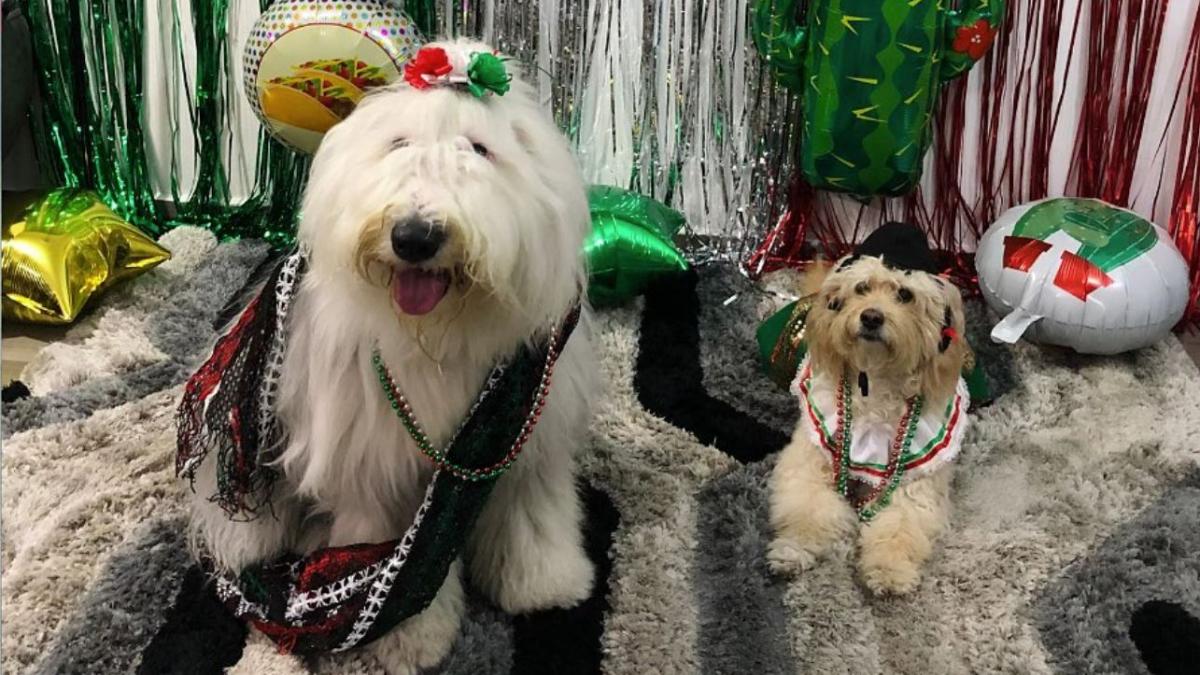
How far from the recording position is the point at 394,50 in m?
1.99

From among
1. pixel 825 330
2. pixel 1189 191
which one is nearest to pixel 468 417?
pixel 825 330

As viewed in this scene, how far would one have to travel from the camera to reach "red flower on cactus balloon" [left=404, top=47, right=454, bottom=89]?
42.8 inches

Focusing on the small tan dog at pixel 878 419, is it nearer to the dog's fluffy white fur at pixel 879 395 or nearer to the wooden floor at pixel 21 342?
the dog's fluffy white fur at pixel 879 395

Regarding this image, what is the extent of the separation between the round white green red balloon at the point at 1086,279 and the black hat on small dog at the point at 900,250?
0.53 metres

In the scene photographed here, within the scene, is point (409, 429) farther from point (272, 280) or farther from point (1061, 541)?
point (1061, 541)

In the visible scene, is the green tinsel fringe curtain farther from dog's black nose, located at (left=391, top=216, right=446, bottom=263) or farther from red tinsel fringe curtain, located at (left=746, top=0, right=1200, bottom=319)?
dog's black nose, located at (left=391, top=216, right=446, bottom=263)

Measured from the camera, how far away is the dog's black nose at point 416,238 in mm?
1009

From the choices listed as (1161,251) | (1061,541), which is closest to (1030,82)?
(1161,251)

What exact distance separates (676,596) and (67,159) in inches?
75.9

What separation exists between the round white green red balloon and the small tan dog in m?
0.49

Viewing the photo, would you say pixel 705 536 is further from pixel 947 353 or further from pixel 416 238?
pixel 416 238

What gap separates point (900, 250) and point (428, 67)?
893 mm

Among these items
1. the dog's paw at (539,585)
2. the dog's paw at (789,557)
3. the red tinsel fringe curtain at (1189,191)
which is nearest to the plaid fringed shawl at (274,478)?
the dog's paw at (539,585)

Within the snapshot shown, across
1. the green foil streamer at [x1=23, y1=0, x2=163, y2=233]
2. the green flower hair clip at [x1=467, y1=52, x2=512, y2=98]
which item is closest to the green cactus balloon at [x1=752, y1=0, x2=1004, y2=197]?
the green flower hair clip at [x1=467, y1=52, x2=512, y2=98]
